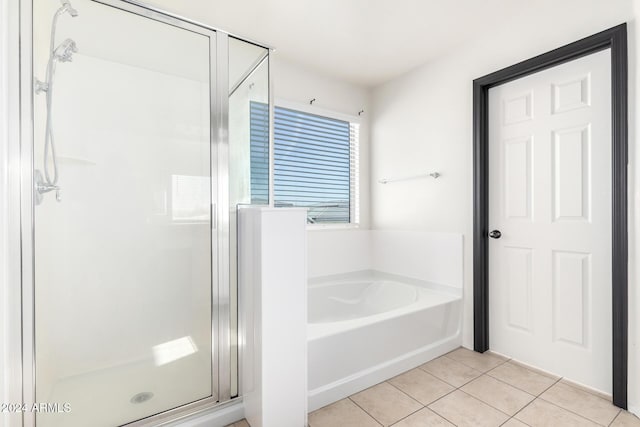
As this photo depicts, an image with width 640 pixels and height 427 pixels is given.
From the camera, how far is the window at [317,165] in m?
2.72

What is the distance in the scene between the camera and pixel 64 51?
55.3 inches

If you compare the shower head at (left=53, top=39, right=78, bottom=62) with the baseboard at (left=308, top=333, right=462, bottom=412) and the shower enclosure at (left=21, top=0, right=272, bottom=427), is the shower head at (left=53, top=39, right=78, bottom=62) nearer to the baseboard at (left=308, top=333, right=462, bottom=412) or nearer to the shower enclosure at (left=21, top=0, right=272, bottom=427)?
the shower enclosure at (left=21, top=0, right=272, bottom=427)

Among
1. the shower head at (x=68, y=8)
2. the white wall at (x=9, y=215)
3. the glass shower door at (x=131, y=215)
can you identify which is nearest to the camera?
the white wall at (x=9, y=215)

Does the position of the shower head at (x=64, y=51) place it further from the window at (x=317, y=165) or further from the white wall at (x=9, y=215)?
the window at (x=317, y=165)

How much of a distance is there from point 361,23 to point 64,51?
5.67 ft

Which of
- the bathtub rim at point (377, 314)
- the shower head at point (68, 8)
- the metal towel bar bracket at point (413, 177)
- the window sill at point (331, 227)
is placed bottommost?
the bathtub rim at point (377, 314)

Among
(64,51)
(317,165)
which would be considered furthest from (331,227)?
(64,51)

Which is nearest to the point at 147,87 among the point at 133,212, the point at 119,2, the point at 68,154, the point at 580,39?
the point at 119,2

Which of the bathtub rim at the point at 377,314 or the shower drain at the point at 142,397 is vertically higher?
the bathtub rim at the point at 377,314

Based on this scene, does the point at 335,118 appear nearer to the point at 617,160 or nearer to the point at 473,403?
the point at 617,160

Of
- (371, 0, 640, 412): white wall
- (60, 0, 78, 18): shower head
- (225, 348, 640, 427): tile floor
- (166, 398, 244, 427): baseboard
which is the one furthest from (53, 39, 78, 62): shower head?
(371, 0, 640, 412): white wall

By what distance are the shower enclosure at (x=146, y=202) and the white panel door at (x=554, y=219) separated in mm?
1716

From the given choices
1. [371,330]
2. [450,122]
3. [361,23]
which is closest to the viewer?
[371,330]

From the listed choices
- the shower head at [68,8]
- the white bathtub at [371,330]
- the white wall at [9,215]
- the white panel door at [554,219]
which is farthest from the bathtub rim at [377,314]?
the shower head at [68,8]
